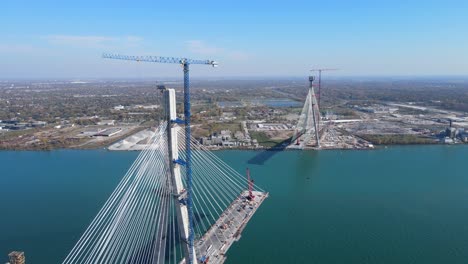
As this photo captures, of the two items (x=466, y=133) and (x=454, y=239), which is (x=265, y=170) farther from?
(x=466, y=133)

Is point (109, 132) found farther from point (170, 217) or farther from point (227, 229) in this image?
point (227, 229)

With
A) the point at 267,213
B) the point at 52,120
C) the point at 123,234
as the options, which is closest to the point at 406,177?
the point at 267,213

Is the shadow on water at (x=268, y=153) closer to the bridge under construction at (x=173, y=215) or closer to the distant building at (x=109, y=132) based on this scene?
the bridge under construction at (x=173, y=215)

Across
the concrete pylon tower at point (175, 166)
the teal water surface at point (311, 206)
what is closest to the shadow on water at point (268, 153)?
the teal water surface at point (311, 206)

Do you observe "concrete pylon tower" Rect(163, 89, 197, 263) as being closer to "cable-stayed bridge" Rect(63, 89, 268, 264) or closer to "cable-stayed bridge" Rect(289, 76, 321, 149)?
"cable-stayed bridge" Rect(63, 89, 268, 264)

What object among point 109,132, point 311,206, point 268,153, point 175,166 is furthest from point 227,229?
point 109,132
